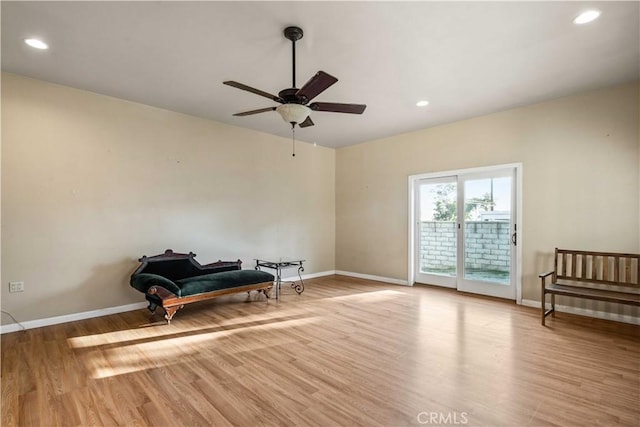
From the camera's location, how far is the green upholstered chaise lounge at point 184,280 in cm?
378

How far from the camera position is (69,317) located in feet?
12.6

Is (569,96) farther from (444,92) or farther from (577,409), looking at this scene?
(577,409)

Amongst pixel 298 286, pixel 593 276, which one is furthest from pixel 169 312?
pixel 593 276

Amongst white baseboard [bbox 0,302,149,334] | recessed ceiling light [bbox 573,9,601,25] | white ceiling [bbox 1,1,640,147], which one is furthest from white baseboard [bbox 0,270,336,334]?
recessed ceiling light [bbox 573,9,601,25]

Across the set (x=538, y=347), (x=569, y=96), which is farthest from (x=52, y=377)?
(x=569, y=96)

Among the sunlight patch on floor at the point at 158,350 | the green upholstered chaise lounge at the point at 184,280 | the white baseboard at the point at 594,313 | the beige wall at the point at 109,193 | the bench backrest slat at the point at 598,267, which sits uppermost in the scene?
the beige wall at the point at 109,193

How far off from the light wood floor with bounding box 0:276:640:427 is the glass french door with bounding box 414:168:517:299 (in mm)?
886

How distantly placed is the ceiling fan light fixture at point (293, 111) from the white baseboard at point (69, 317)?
352 centimetres

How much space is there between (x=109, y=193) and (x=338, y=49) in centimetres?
352

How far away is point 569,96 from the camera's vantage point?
13.6 feet

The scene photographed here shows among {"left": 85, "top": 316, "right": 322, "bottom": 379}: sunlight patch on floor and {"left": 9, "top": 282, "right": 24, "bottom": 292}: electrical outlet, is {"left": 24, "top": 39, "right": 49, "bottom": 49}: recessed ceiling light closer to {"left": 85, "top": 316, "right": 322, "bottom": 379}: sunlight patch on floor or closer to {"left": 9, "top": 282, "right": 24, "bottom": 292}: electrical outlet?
{"left": 9, "top": 282, "right": 24, "bottom": 292}: electrical outlet

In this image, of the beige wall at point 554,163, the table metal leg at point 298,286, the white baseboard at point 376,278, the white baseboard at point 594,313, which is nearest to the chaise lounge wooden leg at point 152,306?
the table metal leg at point 298,286

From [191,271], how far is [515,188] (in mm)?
5052

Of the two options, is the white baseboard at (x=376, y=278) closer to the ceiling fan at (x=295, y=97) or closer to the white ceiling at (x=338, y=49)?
the white ceiling at (x=338, y=49)
